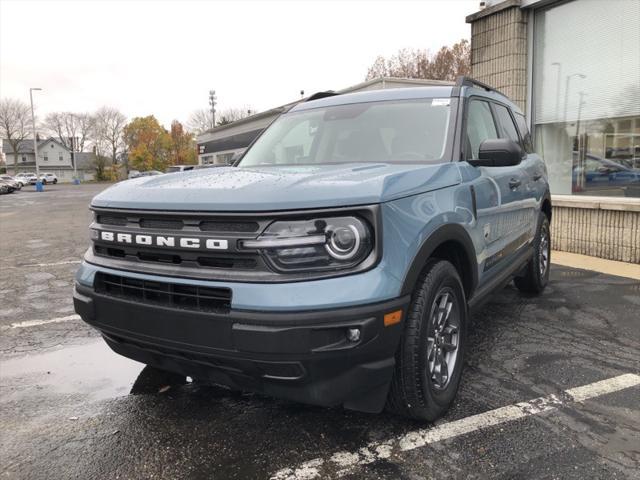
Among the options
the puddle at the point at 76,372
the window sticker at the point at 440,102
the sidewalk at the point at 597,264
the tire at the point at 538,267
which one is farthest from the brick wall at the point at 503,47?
the puddle at the point at 76,372

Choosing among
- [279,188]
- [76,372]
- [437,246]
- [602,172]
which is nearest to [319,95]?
[437,246]

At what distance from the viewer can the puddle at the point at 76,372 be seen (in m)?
3.37

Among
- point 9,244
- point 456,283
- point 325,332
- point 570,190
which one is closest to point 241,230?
point 325,332

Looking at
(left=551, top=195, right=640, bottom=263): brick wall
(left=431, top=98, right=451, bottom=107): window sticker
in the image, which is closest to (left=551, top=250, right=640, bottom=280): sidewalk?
(left=551, top=195, right=640, bottom=263): brick wall

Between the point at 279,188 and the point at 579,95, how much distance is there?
24.7 ft

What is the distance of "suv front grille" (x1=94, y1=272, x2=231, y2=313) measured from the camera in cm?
222

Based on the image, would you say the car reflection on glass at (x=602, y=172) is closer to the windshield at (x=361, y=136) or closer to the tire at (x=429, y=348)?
the windshield at (x=361, y=136)

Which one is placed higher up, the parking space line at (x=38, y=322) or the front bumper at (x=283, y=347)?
the front bumper at (x=283, y=347)

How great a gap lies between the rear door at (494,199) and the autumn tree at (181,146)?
253 ft

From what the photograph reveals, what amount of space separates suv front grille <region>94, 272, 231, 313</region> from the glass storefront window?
22.8ft

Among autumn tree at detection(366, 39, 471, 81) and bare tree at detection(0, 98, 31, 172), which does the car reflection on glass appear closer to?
autumn tree at detection(366, 39, 471, 81)

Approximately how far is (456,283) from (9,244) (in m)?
10.0

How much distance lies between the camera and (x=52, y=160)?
9850 centimetres

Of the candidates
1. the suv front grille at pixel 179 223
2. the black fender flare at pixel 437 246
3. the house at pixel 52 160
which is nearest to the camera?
the suv front grille at pixel 179 223
